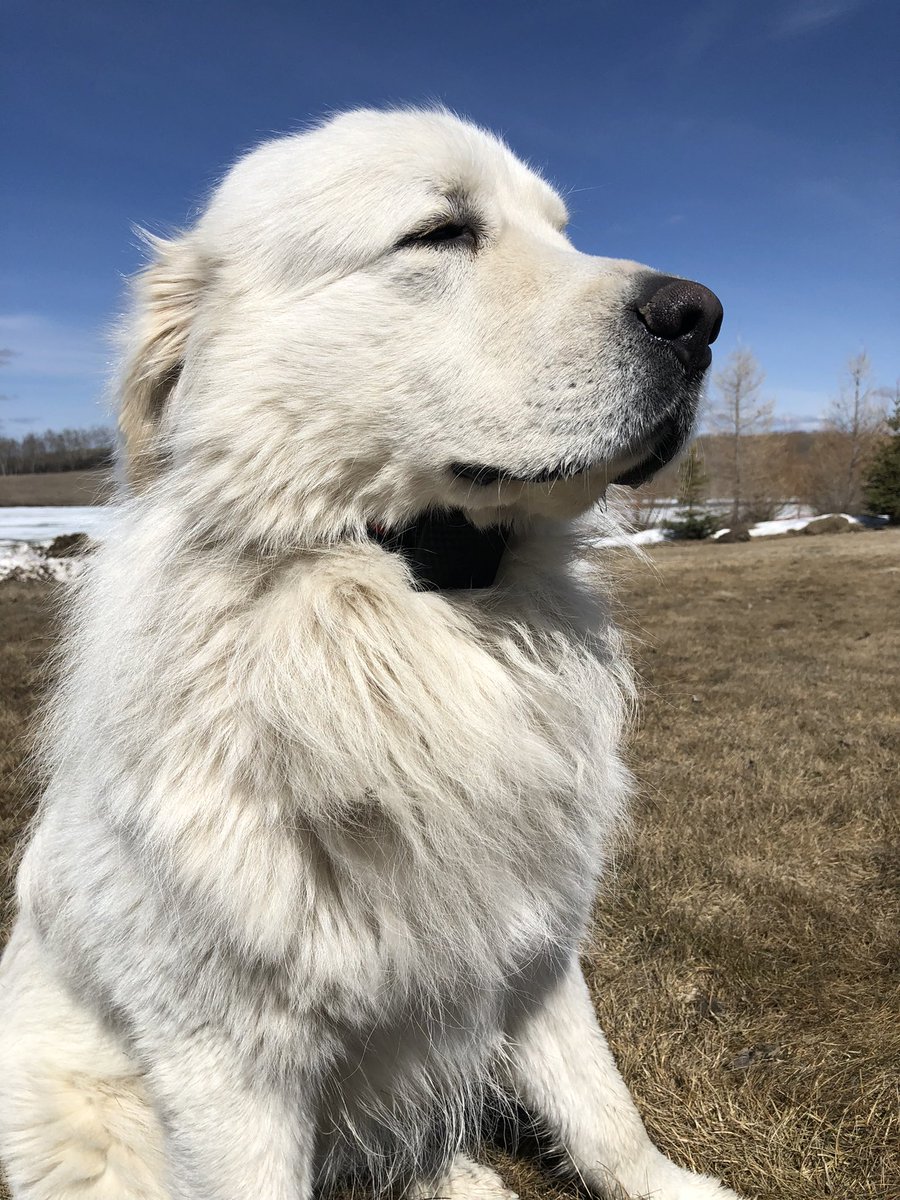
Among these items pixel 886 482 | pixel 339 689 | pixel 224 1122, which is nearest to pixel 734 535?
pixel 886 482

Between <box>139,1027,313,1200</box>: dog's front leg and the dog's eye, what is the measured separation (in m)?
1.53

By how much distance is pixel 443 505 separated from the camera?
157 centimetres

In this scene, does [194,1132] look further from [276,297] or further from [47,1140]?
[276,297]

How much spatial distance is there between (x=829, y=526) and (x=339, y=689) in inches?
1116

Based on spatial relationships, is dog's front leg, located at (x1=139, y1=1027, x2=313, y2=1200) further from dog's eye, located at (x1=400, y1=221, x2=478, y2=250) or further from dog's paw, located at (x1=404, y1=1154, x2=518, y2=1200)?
dog's eye, located at (x1=400, y1=221, x2=478, y2=250)

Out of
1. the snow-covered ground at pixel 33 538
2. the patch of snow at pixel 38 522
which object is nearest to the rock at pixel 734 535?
the snow-covered ground at pixel 33 538

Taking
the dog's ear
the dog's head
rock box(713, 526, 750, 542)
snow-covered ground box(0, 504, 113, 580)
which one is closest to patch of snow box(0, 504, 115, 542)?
snow-covered ground box(0, 504, 113, 580)

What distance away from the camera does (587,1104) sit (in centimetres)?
174

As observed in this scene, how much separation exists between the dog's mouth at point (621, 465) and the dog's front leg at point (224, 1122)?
43.1 inches

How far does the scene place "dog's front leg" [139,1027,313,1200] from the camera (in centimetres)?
136

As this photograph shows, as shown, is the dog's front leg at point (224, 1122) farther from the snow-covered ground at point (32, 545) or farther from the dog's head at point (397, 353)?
the snow-covered ground at point (32, 545)

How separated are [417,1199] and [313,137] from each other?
7.83 feet

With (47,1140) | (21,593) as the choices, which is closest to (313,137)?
(47,1140)

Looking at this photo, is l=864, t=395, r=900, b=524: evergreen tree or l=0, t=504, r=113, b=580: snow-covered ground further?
l=864, t=395, r=900, b=524: evergreen tree
